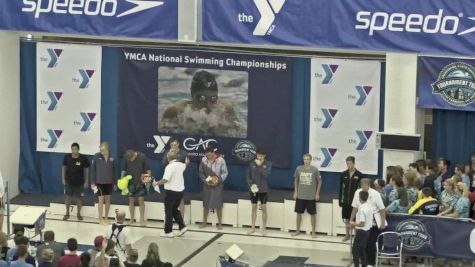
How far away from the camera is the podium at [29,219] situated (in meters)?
20.0

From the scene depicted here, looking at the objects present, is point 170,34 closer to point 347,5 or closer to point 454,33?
point 347,5

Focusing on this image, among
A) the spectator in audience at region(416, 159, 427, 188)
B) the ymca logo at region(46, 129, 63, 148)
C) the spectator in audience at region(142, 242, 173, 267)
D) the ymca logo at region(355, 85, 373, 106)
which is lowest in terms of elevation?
the spectator in audience at region(142, 242, 173, 267)

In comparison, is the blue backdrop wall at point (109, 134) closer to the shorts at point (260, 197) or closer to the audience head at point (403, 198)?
→ the shorts at point (260, 197)

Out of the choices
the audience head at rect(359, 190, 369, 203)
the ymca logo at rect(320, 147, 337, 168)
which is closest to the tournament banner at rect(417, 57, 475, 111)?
the ymca logo at rect(320, 147, 337, 168)

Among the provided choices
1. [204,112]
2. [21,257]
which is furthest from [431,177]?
[21,257]

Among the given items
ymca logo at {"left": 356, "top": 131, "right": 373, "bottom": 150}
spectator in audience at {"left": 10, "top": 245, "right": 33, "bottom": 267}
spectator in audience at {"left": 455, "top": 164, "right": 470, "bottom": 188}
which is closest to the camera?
spectator in audience at {"left": 10, "top": 245, "right": 33, "bottom": 267}

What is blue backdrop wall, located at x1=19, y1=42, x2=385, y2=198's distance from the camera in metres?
23.9

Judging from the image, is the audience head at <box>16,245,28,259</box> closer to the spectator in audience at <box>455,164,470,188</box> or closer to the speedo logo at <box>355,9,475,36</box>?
the spectator in audience at <box>455,164,470,188</box>

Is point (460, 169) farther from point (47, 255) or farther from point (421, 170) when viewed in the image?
point (47, 255)

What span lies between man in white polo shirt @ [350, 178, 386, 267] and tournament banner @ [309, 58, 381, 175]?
3.64 meters

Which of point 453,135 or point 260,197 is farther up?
point 453,135

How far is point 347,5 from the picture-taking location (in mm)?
21953

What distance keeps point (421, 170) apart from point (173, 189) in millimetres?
4446

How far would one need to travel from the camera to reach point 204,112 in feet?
80.1
